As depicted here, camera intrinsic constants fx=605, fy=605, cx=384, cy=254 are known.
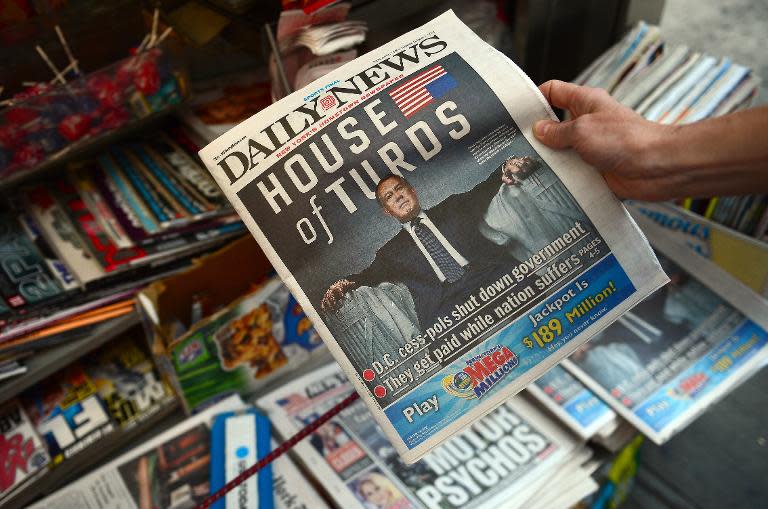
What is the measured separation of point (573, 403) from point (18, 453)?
89 centimetres

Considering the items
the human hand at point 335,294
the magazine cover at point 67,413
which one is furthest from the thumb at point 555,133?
the magazine cover at point 67,413

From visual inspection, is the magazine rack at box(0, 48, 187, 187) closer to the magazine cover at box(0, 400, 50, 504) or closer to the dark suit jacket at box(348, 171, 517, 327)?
the magazine cover at box(0, 400, 50, 504)

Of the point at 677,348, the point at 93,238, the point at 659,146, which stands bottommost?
the point at 677,348

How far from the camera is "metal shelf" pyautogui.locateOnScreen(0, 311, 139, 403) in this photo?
88 centimetres

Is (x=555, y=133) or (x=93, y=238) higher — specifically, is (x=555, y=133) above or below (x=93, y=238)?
below

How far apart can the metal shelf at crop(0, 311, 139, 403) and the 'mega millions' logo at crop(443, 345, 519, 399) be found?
62cm

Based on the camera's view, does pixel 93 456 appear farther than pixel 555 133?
Yes

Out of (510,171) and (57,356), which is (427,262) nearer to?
(510,171)

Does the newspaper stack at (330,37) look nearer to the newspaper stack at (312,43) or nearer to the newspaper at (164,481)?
the newspaper stack at (312,43)

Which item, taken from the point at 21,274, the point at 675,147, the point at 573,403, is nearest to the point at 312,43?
the point at 675,147

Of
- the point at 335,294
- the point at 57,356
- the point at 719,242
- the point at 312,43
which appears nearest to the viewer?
the point at 335,294

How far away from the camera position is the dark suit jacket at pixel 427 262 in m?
0.57

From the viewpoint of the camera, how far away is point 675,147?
0.60 meters

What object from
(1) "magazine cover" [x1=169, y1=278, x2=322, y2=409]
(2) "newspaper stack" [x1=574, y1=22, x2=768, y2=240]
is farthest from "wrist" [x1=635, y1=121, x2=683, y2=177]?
(1) "magazine cover" [x1=169, y1=278, x2=322, y2=409]
